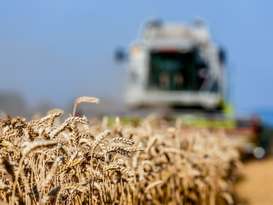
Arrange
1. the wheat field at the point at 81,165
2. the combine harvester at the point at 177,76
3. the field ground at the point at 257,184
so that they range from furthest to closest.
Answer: the combine harvester at the point at 177,76 → the field ground at the point at 257,184 → the wheat field at the point at 81,165

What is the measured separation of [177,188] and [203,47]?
79.6 ft

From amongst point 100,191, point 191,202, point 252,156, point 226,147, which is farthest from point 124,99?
point 100,191

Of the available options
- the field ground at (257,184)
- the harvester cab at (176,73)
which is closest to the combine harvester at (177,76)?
the harvester cab at (176,73)

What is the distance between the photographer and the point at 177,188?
9.17 metres

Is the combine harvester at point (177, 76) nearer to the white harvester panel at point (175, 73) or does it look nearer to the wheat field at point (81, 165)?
the white harvester panel at point (175, 73)

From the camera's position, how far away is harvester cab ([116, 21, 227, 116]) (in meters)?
31.6

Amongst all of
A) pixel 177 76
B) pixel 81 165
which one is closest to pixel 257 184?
pixel 177 76

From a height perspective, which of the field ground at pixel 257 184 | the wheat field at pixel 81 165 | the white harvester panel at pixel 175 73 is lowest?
the field ground at pixel 257 184

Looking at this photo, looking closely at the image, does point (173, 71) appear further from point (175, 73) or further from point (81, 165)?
point (81, 165)

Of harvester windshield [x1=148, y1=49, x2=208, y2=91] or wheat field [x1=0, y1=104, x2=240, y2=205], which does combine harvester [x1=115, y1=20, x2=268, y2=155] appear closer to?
harvester windshield [x1=148, y1=49, x2=208, y2=91]

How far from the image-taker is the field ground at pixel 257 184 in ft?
56.8

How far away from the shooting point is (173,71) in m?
32.2

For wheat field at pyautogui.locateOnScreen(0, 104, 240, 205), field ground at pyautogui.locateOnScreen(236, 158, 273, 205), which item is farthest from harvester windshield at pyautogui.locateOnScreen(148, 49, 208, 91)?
wheat field at pyautogui.locateOnScreen(0, 104, 240, 205)

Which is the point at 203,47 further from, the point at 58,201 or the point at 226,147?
the point at 58,201
